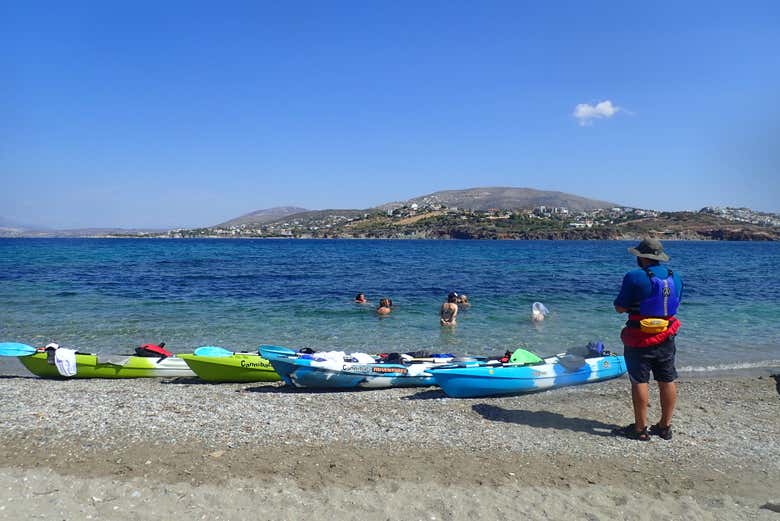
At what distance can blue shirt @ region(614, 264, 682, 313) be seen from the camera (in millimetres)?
6824

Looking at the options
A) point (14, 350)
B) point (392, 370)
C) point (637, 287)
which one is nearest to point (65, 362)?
point (14, 350)

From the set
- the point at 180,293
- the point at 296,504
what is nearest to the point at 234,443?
the point at 296,504

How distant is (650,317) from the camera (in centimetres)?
687

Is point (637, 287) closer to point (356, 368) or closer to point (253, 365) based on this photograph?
point (356, 368)

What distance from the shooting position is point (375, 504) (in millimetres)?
5562

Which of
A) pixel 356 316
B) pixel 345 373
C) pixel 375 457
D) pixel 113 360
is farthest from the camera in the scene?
pixel 356 316

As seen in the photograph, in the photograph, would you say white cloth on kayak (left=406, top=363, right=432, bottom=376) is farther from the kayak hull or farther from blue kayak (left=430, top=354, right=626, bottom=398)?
the kayak hull

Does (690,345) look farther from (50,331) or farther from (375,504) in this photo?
(50,331)

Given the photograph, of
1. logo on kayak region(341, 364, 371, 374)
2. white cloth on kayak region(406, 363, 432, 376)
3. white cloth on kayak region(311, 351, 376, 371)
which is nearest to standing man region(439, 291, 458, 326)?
white cloth on kayak region(311, 351, 376, 371)

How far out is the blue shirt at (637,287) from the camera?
22.4ft

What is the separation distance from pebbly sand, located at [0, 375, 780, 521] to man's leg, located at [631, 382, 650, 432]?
0.92ft

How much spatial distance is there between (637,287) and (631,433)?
224cm

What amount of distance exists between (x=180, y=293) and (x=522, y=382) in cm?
2077

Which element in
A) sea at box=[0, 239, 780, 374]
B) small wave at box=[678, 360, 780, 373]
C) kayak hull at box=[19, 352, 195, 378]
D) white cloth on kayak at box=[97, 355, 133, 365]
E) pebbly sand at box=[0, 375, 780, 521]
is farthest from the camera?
sea at box=[0, 239, 780, 374]
